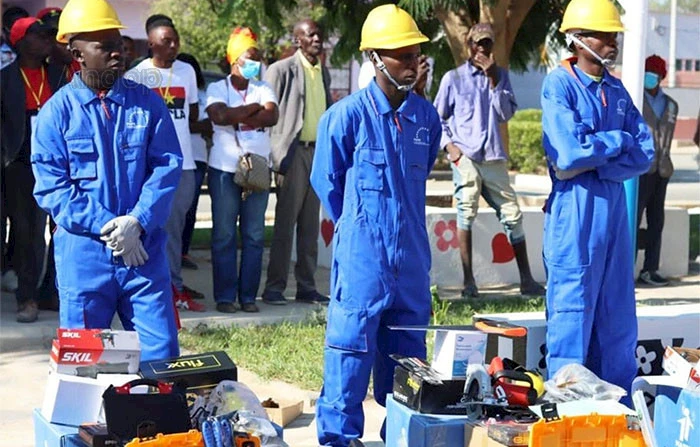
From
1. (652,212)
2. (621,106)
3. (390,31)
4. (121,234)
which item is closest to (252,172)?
(621,106)

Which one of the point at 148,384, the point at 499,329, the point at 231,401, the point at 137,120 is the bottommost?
the point at 231,401

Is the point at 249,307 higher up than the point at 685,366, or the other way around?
the point at 685,366

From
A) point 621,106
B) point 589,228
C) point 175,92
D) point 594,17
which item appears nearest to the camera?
point 589,228

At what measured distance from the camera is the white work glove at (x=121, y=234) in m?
5.58

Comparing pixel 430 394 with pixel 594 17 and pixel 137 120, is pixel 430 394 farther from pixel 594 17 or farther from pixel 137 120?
pixel 594 17

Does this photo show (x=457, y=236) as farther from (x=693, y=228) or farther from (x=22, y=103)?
(x=693, y=228)

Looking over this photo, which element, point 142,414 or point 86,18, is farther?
point 86,18

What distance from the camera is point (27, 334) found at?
859cm

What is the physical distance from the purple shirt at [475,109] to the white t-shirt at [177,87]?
2.09 metres

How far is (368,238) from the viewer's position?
5.77 m

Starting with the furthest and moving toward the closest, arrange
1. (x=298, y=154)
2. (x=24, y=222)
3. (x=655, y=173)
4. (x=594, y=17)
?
(x=655, y=173)
(x=298, y=154)
(x=24, y=222)
(x=594, y=17)

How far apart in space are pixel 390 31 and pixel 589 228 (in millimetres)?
1474

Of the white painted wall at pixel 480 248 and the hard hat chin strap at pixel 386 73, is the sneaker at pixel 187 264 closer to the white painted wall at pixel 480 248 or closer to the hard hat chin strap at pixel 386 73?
the white painted wall at pixel 480 248

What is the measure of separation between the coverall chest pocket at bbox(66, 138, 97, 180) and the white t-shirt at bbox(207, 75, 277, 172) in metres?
3.60
